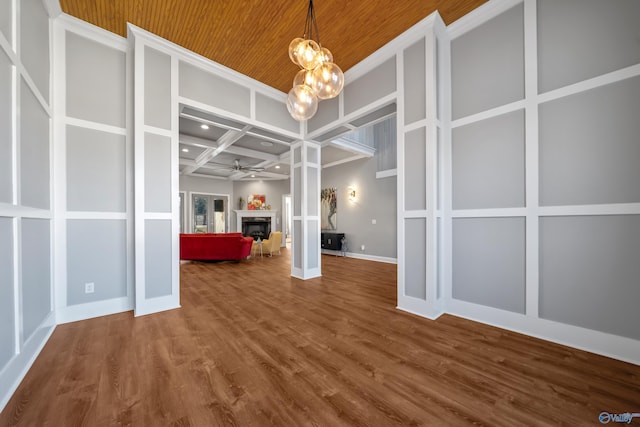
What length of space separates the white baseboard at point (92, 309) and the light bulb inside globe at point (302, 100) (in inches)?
122

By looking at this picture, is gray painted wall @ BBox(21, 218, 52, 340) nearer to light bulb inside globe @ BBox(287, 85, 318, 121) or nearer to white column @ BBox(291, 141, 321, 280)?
light bulb inside globe @ BBox(287, 85, 318, 121)

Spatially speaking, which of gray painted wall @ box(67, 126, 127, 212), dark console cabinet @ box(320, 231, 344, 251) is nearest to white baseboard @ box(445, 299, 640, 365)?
gray painted wall @ box(67, 126, 127, 212)

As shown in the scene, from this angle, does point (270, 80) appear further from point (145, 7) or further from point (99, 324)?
point (99, 324)

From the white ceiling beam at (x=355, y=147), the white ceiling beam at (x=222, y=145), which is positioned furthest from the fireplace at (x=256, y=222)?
the white ceiling beam at (x=355, y=147)

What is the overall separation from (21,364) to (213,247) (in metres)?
4.68

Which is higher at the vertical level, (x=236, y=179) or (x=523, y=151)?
(x=236, y=179)

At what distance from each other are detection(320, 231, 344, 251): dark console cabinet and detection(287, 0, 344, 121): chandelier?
5.71 metres

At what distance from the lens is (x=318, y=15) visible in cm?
276

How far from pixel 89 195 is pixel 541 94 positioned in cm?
501

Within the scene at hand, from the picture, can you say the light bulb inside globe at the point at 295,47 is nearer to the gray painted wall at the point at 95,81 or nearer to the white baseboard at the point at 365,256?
the gray painted wall at the point at 95,81

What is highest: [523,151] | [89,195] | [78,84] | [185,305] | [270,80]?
[270,80]

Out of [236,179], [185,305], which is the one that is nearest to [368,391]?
[185,305]

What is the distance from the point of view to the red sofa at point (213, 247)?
630 cm

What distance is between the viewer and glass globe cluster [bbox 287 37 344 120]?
7.19ft
